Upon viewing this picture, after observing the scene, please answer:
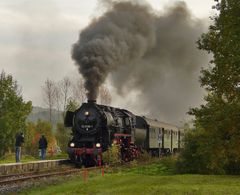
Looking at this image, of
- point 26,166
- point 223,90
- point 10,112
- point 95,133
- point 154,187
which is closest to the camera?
point 154,187

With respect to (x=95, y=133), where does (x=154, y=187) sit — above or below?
below

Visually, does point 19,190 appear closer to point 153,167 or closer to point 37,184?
point 37,184

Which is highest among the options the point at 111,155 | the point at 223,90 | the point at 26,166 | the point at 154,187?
the point at 223,90

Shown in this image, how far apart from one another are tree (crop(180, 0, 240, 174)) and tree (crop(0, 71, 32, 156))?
24670mm

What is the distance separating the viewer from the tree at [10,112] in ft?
137

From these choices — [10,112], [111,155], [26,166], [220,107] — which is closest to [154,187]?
[220,107]

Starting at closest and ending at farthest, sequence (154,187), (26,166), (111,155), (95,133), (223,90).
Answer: (154,187)
(223,90)
(26,166)
(111,155)
(95,133)

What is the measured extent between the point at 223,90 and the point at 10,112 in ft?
88.9

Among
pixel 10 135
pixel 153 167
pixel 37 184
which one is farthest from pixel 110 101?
pixel 37 184

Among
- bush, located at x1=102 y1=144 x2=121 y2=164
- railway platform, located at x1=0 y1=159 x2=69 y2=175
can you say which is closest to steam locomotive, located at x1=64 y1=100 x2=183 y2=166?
bush, located at x1=102 y1=144 x2=121 y2=164

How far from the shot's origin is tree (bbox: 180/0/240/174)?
17.9 meters

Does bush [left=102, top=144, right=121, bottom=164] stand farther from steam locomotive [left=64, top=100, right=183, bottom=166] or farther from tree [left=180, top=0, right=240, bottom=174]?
tree [left=180, top=0, right=240, bottom=174]

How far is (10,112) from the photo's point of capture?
42906mm

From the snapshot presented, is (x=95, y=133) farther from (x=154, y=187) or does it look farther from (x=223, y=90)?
(x=154, y=187)
